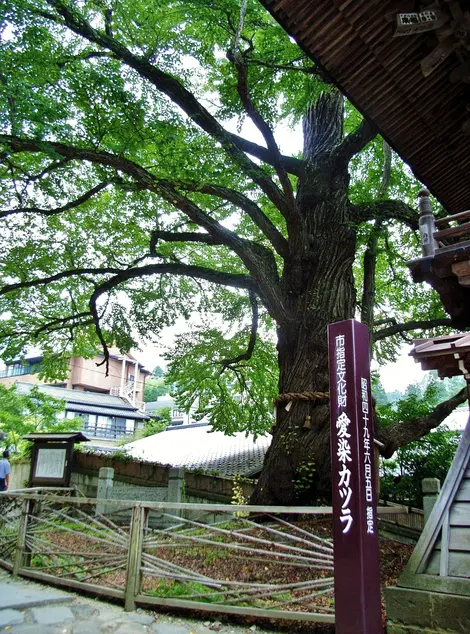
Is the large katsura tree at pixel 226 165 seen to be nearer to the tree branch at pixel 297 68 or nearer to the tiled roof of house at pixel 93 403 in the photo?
the tree branch at pixel 297 68

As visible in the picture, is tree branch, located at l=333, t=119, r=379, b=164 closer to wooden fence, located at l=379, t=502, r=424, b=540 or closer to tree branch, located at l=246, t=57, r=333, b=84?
tree branch, located at l=246, t=57, r=333, b=84

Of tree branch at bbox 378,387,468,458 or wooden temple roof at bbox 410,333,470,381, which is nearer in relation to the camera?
wooden temple roof at bbox 410,333,470,381

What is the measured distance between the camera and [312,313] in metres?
7.92

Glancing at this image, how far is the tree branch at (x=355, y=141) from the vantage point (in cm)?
815

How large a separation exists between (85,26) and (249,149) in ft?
11.7

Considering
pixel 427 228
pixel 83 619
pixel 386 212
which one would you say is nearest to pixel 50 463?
pixel 83 619

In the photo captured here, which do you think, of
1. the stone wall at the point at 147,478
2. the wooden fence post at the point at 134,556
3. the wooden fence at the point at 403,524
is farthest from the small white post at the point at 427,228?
the stone wall at the point at 147,478

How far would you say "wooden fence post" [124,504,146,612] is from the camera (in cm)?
444

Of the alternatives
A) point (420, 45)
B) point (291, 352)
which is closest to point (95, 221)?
point (291, 352)

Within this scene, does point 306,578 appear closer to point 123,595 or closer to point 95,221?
point 123,595

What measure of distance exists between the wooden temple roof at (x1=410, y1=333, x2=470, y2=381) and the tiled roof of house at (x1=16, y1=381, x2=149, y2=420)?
2930cm

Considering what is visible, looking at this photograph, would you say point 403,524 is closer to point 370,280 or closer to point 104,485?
point 370,280

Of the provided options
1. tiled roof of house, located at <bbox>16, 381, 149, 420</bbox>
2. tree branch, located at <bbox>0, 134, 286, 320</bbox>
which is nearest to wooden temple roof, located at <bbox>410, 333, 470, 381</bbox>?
tree branch, located at <bbox>0, 134, 286, 320</bbox>

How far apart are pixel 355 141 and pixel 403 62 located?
11.9 ft
